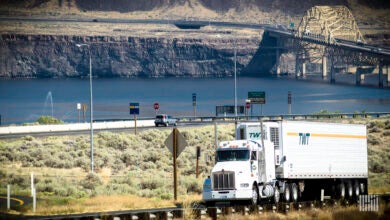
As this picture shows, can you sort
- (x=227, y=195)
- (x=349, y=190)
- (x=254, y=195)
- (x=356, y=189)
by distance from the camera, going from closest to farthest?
(x=227, y=195) < (x=254, y=195) < (x=349, y=190) < (x=356, y=189)

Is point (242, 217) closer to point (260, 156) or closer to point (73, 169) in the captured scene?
point (260, 156)

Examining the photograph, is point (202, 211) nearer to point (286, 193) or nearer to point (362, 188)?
point (286, 193)

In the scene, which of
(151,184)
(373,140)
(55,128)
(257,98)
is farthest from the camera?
(257,98)

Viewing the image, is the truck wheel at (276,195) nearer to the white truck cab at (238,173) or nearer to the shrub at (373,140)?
the white truck cab at (238,173)

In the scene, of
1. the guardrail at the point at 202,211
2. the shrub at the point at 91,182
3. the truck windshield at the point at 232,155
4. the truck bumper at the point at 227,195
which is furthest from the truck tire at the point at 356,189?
the shrub at the point at 91,182

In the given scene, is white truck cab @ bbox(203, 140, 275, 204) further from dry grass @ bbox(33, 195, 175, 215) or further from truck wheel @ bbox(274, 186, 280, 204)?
dry grass @ bbox(33, 195, 175, 215)

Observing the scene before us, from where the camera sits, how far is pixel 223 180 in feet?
123

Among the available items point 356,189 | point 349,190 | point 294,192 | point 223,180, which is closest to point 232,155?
point 223,180

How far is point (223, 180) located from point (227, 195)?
1.86ft

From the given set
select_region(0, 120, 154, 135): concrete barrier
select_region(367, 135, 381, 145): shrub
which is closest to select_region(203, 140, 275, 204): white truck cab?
select_region(367, 135, 381, 145): shrub

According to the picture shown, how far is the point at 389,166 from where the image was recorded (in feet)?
212

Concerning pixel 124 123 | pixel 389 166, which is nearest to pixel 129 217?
pixel 389 166

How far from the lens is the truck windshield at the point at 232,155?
3834 centimetres

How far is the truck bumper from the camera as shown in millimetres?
37469
